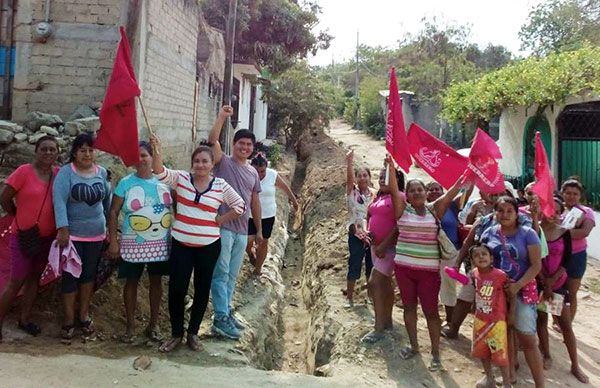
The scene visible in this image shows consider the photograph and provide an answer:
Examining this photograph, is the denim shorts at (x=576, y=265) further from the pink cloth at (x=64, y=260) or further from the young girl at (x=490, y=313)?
the pink cloth at (x=64, y=260)

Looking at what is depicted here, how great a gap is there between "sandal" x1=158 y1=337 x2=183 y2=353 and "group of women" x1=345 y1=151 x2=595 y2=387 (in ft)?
5.88

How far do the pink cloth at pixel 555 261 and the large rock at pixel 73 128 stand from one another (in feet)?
17.4

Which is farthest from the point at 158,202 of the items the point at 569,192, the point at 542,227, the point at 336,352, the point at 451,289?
the point at 569,192

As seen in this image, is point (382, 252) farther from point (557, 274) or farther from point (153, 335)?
point (153, 335)

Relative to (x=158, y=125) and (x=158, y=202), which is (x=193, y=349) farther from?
(x=158, y=125)

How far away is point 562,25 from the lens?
24.5m

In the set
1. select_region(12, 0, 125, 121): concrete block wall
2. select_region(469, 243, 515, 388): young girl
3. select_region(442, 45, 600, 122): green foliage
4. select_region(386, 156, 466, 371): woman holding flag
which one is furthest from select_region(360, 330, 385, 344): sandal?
select_region(442, 45, 600, 122): green foliage

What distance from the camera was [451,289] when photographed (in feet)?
16.3

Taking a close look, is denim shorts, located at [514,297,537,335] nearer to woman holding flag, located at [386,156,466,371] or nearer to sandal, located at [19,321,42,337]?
woman holding flag, located at [386,156,466,371]

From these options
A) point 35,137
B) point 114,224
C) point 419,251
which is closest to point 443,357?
point 419,251

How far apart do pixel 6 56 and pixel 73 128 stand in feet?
6.40

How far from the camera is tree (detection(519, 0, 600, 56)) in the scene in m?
22.0

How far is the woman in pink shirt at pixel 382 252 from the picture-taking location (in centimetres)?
451

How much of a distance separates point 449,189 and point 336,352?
1.96 metres
